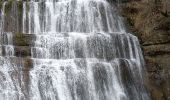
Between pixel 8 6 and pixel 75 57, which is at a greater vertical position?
pixel 8 6

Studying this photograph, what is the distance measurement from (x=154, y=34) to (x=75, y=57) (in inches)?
248

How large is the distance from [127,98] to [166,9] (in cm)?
811

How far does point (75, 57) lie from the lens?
2725cm

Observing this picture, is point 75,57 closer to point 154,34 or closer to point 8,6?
point 154,34

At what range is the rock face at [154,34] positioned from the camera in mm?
28281

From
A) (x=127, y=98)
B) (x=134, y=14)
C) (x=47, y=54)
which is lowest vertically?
(x=127, y=98)

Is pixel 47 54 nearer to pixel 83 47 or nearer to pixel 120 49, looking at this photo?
pixel 83 47

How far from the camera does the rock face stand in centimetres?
2828

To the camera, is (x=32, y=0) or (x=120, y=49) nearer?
(x=120, y=49)

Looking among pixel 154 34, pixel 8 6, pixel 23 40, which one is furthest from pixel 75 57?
pixel 8 6

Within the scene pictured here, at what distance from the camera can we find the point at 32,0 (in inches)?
1297

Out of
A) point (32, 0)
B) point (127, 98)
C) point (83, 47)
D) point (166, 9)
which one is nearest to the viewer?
point (127, 98)

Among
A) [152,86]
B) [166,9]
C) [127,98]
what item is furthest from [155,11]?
[127,98]

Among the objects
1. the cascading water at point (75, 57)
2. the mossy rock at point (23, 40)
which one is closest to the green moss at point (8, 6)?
the cascading water at point (75, 57)
